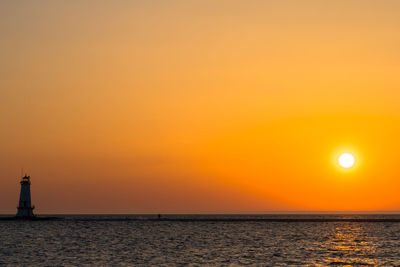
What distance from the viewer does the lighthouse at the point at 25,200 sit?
582 ft

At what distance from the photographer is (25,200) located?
18075cm

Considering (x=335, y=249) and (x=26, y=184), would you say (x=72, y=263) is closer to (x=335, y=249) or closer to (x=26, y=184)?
(x=335, y=249)

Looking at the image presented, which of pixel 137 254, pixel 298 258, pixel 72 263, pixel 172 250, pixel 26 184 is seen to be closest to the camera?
pixel 72 263

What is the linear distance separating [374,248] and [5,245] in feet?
190

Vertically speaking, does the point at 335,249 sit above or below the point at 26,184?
below

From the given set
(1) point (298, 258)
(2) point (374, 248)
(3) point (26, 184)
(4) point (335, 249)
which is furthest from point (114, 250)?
(3) point (26, 184)

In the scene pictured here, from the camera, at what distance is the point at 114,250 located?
79.2m

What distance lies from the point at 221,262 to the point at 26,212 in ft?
440

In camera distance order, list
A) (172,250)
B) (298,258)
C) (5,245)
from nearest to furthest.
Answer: (298,258) → (172,250) → (5,245)

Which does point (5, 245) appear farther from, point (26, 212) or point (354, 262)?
point (26, 212)

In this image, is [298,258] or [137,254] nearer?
[298,258]

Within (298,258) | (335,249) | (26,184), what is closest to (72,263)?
(298,258)

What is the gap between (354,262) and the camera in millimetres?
64188

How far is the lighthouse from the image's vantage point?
177m
